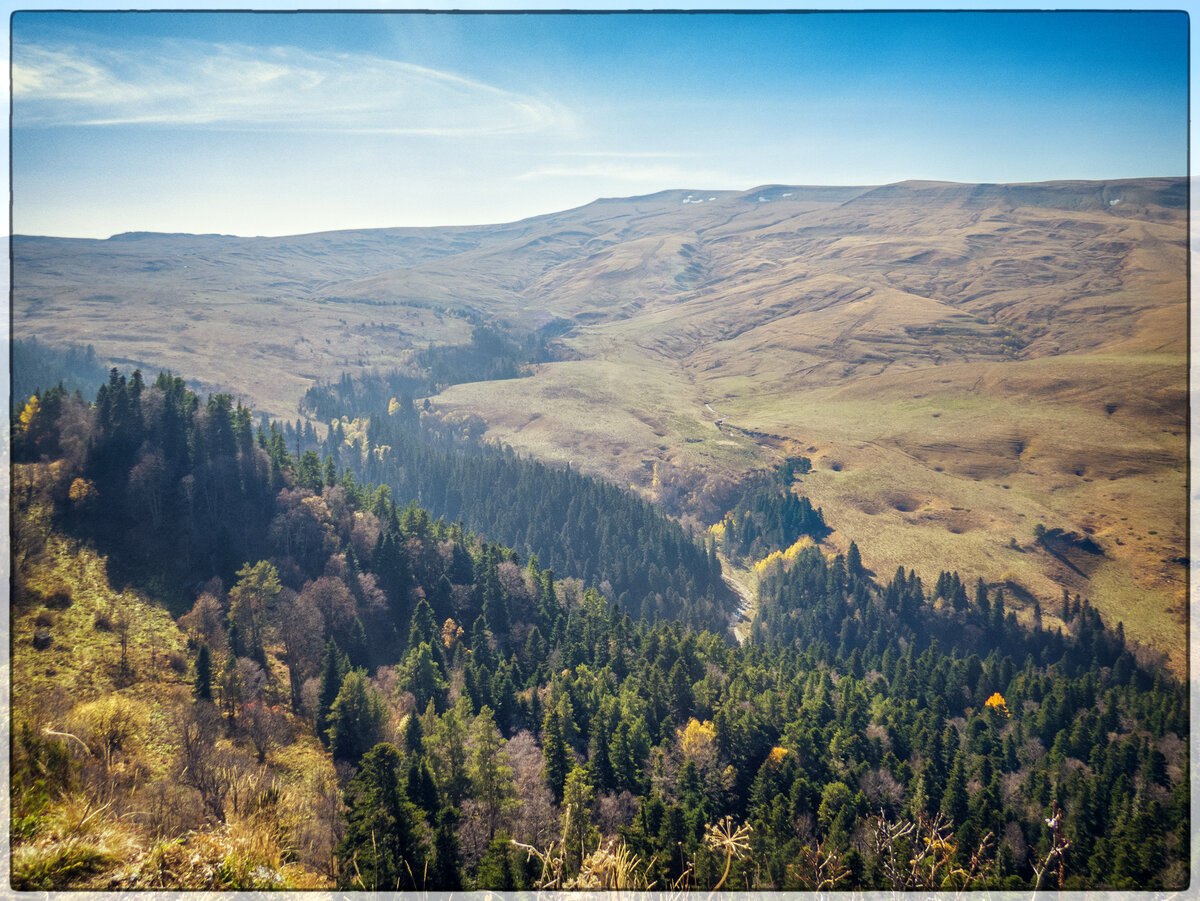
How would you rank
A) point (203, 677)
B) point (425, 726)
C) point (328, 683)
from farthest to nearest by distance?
1. point (328, 683)
2. point (425, 726)
3. point (203, 677)

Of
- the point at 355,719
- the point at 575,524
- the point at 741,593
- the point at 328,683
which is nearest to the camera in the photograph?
the point at 355,719

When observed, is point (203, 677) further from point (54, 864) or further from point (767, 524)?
point (767, 524)

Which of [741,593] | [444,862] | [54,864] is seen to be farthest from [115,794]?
[741,593]

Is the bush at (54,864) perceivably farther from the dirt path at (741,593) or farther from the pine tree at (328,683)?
the dirt path at (741,593)

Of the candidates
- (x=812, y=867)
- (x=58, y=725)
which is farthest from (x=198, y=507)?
(x=812, y=867)

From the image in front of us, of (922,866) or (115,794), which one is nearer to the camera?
(115,794)

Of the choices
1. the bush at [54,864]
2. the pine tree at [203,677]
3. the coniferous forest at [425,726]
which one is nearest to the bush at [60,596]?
the coniferous forest at [425,726]

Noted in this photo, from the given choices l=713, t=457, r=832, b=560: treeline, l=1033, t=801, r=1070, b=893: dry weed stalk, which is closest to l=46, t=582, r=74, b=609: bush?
l=1033, t=801, r=1070, b=893: dry weed stalk

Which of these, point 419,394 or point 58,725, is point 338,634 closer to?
point 58,725
